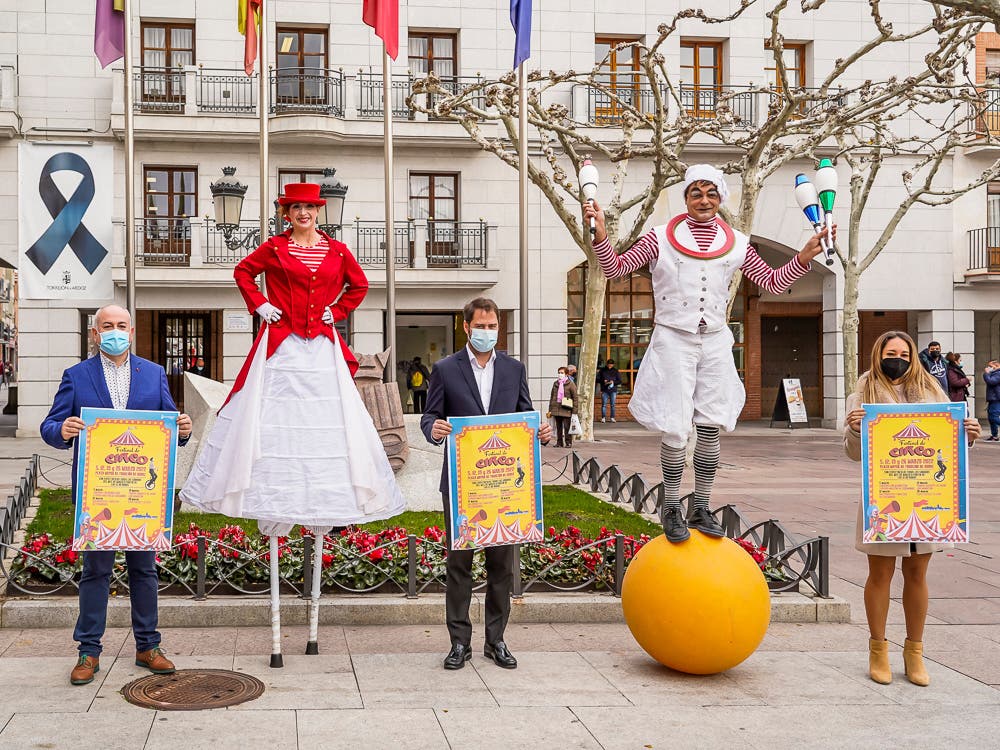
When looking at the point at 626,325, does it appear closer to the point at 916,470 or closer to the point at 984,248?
the point at 984,248

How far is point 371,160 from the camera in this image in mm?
25984

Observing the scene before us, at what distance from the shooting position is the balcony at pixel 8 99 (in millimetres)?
23703

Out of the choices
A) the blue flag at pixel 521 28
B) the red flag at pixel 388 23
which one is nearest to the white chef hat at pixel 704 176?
the blue flag at pixel 521 28

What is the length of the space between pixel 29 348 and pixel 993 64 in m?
24.7

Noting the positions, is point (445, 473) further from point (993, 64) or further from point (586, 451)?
point (993, 64)

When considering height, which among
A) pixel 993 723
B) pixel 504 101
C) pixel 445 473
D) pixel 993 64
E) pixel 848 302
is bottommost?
pixel 993 723

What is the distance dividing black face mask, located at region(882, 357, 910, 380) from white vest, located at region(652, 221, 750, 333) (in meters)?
0.90

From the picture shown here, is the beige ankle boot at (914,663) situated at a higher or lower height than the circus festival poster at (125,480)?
lower

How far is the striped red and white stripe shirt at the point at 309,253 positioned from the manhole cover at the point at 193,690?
228 cm

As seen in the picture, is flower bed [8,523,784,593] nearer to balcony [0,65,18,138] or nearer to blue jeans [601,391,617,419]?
balcony [0,65,18,138]

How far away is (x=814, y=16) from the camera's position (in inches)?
1063

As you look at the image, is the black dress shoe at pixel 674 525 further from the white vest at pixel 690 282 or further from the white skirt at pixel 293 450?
the white skirt at pixel 293 450

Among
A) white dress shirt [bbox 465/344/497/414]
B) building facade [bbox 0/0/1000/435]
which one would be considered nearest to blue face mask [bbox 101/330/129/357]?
white dress shirt [bbox 465/344/497/414]

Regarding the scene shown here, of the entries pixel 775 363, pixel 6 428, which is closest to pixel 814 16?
pixel 775 363
